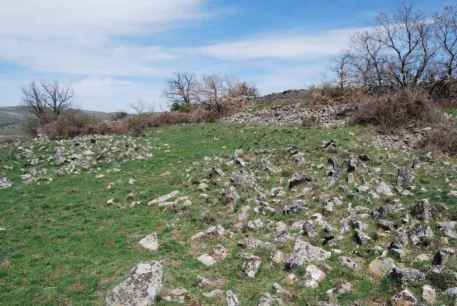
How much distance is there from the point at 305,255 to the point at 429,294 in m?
1.88

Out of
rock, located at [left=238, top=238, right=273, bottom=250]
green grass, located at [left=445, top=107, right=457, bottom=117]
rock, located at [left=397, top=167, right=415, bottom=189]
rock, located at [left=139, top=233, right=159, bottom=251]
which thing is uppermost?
green grass, located at [left=445, top=107, right=457, bottom=117]

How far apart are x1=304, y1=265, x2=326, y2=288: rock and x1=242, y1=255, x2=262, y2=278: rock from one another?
2.68ft

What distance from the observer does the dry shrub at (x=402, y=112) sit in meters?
14.9

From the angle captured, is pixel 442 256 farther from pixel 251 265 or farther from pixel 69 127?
pixel 69 127

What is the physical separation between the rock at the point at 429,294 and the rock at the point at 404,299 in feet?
0.55

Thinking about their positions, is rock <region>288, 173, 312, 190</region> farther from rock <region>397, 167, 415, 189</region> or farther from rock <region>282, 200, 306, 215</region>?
rock <region>397, 167, 415, 189</region>

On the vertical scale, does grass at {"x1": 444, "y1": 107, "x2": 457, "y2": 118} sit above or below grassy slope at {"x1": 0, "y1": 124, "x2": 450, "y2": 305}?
above

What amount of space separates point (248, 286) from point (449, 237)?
12.2ft

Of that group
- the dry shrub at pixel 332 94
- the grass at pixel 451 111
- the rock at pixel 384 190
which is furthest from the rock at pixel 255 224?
the dry shrub at pixel 332 94

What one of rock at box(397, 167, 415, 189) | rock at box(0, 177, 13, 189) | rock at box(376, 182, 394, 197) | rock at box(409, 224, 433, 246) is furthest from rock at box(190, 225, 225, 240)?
rock at box(0, 177, 13, 189)

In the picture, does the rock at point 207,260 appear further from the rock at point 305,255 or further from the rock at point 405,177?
the rock at point 405,177

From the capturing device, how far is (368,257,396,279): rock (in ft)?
17.7

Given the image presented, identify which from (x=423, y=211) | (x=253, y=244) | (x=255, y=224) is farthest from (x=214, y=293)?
(x=423, y=211)

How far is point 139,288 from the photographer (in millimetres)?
5219
